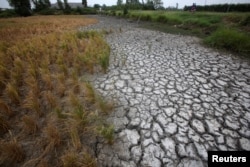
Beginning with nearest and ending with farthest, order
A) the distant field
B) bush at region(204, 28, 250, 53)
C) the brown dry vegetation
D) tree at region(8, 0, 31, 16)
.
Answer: the brown dry vegetation → bush at region(204, 28, 250, 53) → the distant field → tree at region(8, 0, 31, 16)

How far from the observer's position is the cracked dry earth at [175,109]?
190 cm

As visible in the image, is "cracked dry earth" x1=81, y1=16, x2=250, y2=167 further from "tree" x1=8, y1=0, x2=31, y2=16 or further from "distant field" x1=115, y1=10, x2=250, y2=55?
"tree" x1=8, y1=0, x2=31, y2=16

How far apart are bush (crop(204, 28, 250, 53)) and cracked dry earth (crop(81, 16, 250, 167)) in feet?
3.59

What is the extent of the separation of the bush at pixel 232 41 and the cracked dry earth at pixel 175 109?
1095 mm

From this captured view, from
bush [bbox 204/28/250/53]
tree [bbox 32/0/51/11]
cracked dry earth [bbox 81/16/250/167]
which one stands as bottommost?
cracked dry earth [bbox 81/16/250/167]

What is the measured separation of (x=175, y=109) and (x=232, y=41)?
4.70m

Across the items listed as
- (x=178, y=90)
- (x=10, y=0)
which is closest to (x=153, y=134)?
(x=178, y=90)

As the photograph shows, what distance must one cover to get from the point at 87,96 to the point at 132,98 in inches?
35.1

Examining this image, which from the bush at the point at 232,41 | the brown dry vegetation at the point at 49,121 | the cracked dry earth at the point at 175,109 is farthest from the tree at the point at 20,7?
the bush at the point at 232,41

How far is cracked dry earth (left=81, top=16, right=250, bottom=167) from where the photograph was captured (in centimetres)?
190

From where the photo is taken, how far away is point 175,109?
2605 mm

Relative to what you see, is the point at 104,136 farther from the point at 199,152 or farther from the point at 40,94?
the point at 40,94

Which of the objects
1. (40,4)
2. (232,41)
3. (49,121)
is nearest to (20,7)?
(40,4)

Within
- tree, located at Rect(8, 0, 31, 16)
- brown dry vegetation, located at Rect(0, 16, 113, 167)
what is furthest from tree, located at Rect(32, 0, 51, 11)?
brown dry vegetation, located at Rect(0, 16, 113, 167)
